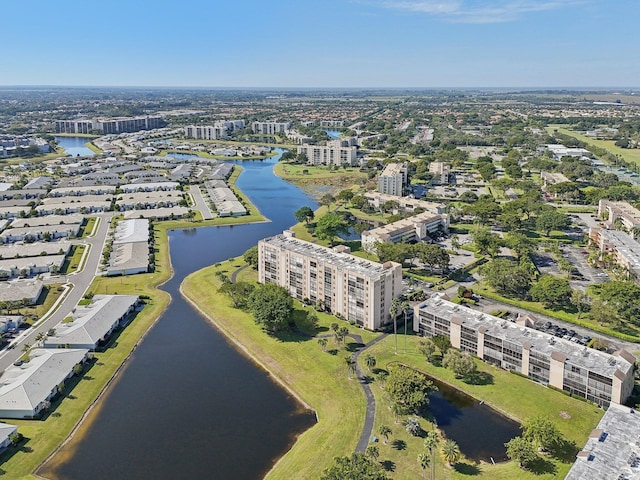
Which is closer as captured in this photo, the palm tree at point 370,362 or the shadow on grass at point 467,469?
the shadow on grass at point 467,469

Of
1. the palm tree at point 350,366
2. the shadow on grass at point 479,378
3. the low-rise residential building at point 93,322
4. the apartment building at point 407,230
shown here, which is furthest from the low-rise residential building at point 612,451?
the apartment building at point 407,230

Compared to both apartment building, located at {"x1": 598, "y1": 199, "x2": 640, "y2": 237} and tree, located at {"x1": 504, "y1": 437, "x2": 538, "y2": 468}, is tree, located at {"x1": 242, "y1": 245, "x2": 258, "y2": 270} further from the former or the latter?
apartment building, located at {"x1": 598, "y1": 199, "x2": 640, "y2": 237}

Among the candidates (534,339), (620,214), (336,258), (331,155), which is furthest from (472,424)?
(331,155)

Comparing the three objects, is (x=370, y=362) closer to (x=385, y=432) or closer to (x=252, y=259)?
(x=385, y=432)

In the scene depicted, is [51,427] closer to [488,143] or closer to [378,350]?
[378,350]

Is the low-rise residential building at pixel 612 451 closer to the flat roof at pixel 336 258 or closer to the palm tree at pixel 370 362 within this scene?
the palm tree at pixel 370 362

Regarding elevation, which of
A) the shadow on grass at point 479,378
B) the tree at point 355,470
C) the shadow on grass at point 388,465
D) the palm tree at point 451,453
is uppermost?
the tree at point 355,470
